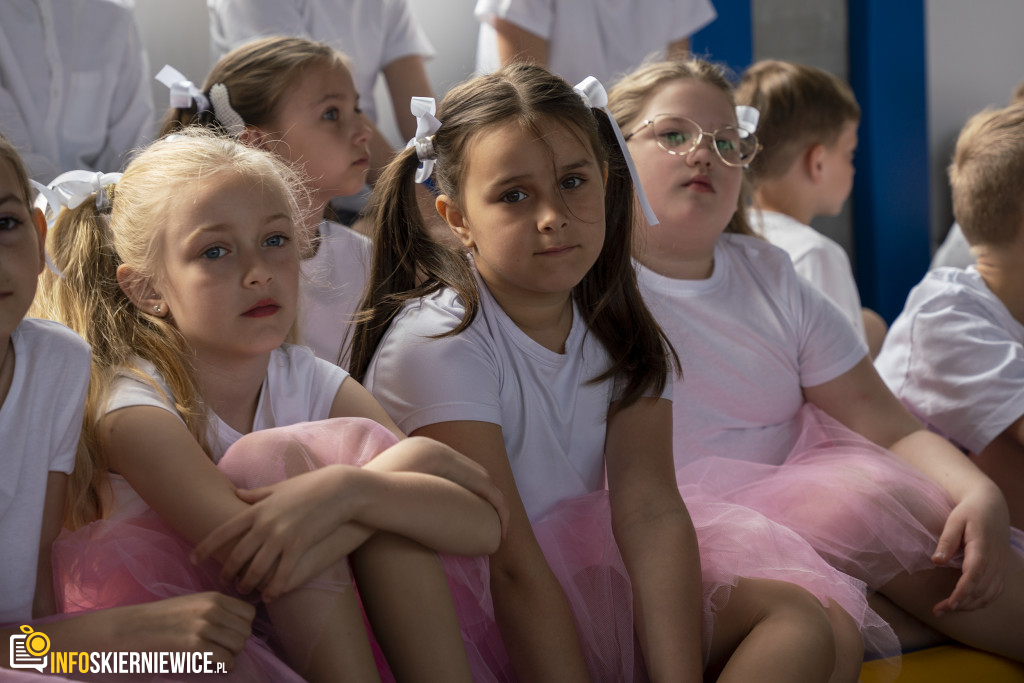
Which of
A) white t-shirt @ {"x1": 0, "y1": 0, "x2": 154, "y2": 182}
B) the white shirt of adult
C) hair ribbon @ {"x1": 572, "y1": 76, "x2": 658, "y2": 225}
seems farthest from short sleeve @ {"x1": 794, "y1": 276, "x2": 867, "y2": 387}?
white t-shirt @ {"x1": 0, "y1": 0, "x2": 154, "y2": 182}

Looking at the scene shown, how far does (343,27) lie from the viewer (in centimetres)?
224

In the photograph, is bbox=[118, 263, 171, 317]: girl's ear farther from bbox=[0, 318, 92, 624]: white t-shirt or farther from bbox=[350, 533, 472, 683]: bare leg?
bbox=[350, 533, 472, 683]: bare leg

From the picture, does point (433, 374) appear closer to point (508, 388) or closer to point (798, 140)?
point (508, 388)

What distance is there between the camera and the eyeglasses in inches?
62.9

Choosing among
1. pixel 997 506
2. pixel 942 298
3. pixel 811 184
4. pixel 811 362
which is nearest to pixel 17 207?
pixel 811 362

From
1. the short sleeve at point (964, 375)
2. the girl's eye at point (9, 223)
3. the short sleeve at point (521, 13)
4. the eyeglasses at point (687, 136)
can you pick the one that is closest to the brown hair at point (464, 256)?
the eyeglasses at point (687, 136)

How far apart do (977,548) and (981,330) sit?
0.45m

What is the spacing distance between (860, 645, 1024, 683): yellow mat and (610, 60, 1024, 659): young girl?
6 centimetres

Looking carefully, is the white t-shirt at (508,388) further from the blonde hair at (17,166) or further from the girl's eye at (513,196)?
the blonde hair at (17,166)

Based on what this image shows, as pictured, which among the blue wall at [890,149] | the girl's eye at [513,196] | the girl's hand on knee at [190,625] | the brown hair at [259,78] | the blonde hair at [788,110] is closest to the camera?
the girl's hand on knee at [190,625]

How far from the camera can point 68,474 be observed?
41.8 inches

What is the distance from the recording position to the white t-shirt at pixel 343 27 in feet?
6.95

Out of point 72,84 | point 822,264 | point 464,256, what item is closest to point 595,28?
point 822,264

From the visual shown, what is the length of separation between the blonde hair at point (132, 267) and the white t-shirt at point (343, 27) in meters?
0.92
